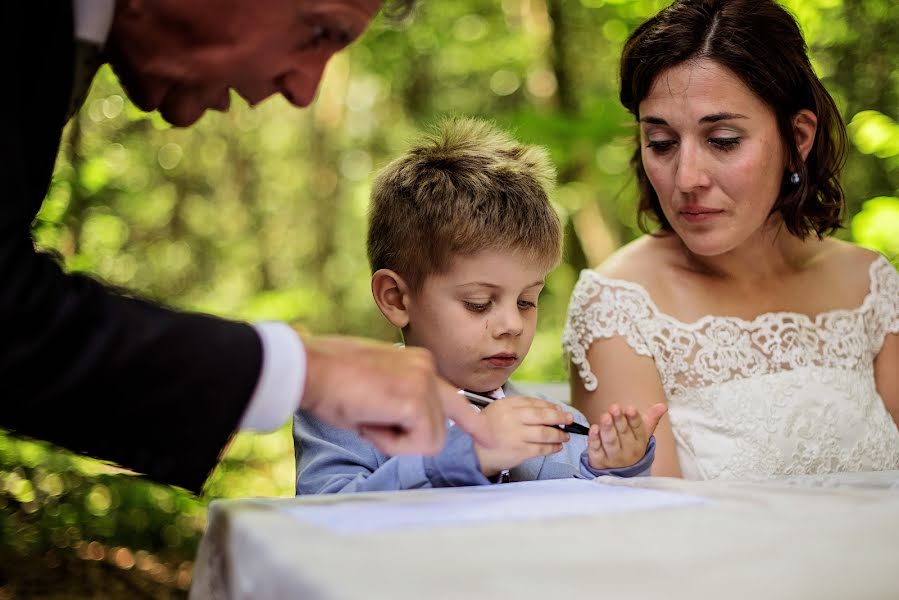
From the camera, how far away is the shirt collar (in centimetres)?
118

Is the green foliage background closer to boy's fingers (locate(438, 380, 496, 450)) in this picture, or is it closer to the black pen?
the black pen

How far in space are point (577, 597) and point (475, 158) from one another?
1.35 meters

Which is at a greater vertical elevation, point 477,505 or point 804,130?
point 804,130

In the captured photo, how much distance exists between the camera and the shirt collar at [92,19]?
1.18m

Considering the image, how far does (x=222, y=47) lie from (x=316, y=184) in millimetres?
6488

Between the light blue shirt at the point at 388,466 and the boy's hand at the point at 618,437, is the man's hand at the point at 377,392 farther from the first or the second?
the boy's hand at the point at 618,437

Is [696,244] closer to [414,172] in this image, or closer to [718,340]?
[718,340]

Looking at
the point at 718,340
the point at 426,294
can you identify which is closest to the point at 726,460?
Answer: the point at 718,340

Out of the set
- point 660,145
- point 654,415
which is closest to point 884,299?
point 660,145

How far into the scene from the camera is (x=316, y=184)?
25.4 ft

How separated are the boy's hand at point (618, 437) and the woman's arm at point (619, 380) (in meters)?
0.69

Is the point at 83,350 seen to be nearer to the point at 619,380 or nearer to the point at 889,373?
the point at 619,380

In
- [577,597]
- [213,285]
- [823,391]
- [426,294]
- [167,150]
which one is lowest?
[213,285]

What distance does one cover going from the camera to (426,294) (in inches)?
75.4
